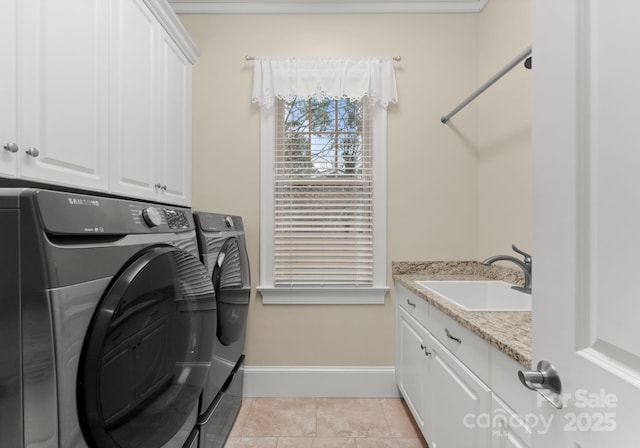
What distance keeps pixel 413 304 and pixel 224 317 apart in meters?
1.04

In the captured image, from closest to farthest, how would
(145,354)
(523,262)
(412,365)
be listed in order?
(145,354)
(523,262)
(412,365)

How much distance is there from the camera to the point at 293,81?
2.23m

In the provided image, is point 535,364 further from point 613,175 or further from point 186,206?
point 186,206

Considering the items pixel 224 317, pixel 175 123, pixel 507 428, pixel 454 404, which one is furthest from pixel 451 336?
pixel 175 123

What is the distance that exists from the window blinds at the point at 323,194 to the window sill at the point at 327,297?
0.06 meters

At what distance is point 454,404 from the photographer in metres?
1.29

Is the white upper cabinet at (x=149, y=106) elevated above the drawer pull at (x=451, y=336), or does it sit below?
above

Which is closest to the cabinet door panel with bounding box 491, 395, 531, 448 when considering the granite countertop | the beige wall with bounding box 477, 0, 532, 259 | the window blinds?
the granite countertop

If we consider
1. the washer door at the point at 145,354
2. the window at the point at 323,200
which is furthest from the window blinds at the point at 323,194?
the washer door at the point at 145,354

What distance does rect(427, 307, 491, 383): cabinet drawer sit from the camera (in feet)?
3.56

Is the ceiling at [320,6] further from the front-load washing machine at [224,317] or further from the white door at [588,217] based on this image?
the white door at [588,217]

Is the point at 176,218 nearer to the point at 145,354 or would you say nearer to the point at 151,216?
the point at 151,216

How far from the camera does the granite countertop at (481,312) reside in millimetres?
942

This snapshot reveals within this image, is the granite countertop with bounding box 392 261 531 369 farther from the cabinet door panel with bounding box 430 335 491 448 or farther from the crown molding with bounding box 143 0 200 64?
the crown molding with bounding box 143 0 200 64
